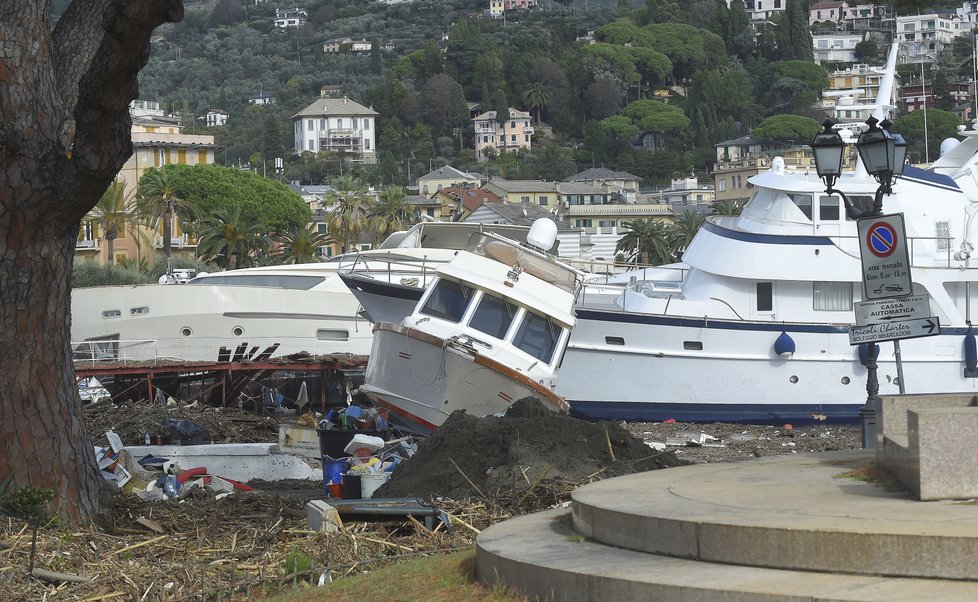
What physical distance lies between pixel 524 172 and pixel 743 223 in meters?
130

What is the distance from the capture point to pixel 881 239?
39.4ft

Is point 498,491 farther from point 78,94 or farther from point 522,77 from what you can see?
point 522,77

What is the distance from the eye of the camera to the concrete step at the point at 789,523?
21.0 ft

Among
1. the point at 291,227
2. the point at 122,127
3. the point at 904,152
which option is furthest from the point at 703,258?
the point at 291,227

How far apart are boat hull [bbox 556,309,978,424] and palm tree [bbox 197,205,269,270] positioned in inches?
1359

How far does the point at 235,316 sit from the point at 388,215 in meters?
42.9

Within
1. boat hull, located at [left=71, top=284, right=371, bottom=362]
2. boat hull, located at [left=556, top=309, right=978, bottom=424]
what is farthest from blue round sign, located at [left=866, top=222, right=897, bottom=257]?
boat hull, located at [left=71, top=284, right=371, bottom=362]

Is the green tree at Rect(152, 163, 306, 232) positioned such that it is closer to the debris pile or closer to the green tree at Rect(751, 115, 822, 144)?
the debris pile

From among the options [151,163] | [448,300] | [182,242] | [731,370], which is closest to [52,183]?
[448,300]

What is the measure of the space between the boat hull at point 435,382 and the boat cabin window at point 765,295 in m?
7.58

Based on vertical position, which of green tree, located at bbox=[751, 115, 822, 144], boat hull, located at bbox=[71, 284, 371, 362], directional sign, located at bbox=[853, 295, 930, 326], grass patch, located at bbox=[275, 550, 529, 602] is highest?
green tree, located at bbox=[751, 115, 822, 144]

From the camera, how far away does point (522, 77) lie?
19712 cm

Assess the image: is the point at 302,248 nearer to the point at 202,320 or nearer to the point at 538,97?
the point at 202,320

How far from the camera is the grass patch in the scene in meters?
7.45
